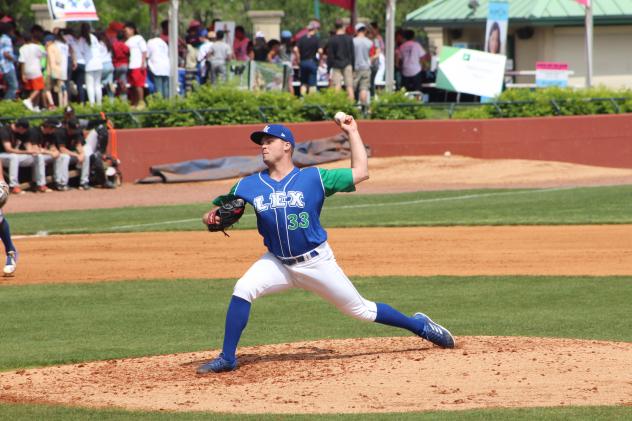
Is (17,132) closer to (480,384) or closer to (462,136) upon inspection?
(462,136)

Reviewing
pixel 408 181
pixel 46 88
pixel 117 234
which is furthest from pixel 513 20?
pixel 117 234

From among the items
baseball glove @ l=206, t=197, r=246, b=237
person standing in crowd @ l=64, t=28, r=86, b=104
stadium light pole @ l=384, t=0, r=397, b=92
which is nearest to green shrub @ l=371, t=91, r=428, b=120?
stadium light pole @ l=384, t=0, r=397, b=92

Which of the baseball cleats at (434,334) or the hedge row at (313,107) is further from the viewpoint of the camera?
the hedge row at (313,107)

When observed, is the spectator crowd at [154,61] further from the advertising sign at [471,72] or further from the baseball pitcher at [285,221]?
the baseball pitcher at [285,221]

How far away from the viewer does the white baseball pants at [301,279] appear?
8562 mm

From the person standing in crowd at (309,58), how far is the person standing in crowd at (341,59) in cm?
55

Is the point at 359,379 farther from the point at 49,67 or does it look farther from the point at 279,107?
the point at 279,107

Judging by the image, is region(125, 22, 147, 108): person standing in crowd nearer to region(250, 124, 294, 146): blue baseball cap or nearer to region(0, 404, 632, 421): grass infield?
region(250, 124, 294, 146): blue baseball cap

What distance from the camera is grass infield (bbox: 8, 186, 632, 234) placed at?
61.4 feet

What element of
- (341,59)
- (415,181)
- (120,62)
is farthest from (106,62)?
(415,181)

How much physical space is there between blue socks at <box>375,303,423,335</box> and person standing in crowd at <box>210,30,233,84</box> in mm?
18719

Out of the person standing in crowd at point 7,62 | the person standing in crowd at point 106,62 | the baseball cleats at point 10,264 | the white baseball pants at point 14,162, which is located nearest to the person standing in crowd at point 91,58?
the person standing in crowd at point 106,62

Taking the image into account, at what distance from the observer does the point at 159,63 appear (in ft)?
85.3

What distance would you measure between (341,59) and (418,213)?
784 cm
